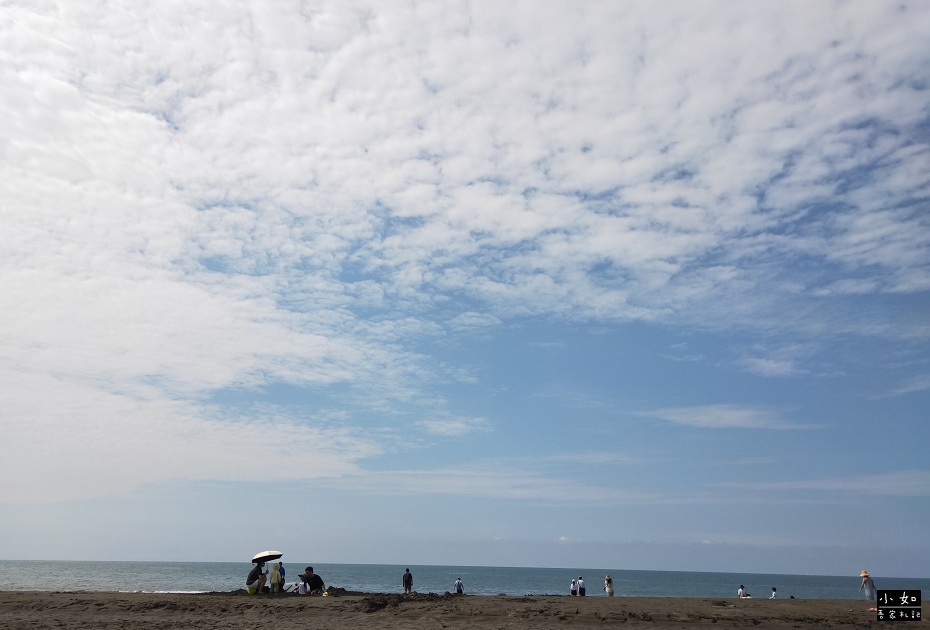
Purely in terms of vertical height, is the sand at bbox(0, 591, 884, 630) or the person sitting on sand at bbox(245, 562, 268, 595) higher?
the person sitting on sand at bbox(245, 562, 268, 595)

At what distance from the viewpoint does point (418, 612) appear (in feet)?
69.0

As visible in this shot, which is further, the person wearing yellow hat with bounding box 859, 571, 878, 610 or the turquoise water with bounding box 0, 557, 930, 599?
the turquoise water with bounding box 0, 557, 930, 599

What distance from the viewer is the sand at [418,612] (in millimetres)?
19891

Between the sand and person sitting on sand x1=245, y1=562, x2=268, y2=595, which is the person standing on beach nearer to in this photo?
person sitting on sand x1=245, y1=562, x2=268, y2=595

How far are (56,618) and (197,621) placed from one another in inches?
207

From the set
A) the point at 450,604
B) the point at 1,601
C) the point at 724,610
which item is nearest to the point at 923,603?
the point at 724,610

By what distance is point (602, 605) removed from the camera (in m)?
21.9

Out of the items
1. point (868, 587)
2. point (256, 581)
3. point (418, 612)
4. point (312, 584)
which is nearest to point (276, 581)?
point (256, 581)

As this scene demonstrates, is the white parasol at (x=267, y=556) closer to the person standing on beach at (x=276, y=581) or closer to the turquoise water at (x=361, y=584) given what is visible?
the person standing on beach at (x=276, y=581)

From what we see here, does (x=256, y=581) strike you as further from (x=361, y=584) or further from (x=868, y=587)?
(x=361, y=584)

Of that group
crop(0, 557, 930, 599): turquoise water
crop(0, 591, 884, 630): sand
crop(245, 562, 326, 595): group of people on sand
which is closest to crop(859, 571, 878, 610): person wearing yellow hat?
crop(0, 591, 884, 630): sand

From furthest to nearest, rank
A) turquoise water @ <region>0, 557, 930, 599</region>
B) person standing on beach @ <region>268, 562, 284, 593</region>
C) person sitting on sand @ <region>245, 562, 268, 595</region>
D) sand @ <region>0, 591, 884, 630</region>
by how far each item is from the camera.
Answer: turquoise water @ <region>0, 557, 930, 599</region>, person standing on beach @ <region>268, 562, 284, 593</region>, person sitting on sand @ <region>245, 562, 268, 595</region>, sand @ <region>0, 591, 884, 630</region>

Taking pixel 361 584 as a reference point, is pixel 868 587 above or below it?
above

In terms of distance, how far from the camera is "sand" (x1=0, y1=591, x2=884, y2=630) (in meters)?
19.9
